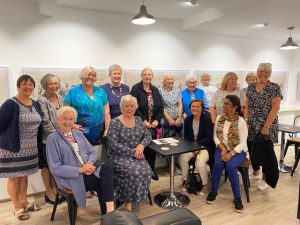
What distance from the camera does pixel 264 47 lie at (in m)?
5.68

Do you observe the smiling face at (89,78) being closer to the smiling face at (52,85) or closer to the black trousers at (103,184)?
the smiling face at (52,85)

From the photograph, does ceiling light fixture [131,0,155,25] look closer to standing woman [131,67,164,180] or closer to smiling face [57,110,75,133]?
standing woman [131,67,164,180]

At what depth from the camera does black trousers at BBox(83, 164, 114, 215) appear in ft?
7.36

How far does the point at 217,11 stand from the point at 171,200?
2591mm

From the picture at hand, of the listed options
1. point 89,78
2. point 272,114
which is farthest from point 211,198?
point 89,78

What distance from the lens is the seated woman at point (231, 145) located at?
2.82 metres

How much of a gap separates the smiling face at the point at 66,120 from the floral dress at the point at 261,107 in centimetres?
215

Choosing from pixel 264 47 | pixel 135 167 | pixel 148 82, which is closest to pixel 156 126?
pixel 148 82

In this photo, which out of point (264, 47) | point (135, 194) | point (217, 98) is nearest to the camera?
point (135, 194)

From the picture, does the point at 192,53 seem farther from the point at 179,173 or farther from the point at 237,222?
the point at 237,222

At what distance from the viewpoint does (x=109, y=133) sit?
8.50 feet

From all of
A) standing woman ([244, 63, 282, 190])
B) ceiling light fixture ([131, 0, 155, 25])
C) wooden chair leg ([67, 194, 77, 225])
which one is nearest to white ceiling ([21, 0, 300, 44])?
ceiling light fixture ([131, 0, 155, 25])

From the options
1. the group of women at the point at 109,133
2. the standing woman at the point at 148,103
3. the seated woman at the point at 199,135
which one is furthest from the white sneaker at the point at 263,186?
the standing woman at the point at 148,103

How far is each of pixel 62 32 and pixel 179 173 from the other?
2.64m
